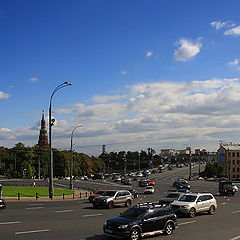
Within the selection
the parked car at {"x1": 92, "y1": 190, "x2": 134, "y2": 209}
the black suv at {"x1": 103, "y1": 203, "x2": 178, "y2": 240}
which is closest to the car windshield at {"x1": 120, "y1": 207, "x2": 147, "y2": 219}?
the black suv at {"x1": 103, "y1": 203, "x2": 178, "y2": 240}

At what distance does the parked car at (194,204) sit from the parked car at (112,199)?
635 cm

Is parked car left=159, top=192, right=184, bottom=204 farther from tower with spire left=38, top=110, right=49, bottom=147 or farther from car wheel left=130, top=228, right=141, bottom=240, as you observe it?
tower with spire left=38, top=110, right=49, bottom=147

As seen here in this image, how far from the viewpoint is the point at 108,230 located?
44.7 feet

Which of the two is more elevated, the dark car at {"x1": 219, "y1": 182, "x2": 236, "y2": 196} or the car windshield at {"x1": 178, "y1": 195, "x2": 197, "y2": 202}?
the car windshield at {"x1": 178, "y1": 195, "x2": 197, "y2": 202}

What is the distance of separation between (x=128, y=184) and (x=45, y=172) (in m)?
45.5

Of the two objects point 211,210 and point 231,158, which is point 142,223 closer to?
point 211,210

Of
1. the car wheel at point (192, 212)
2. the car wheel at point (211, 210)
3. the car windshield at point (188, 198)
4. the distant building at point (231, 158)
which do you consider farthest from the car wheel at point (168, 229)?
the distant building at point (231, 158)

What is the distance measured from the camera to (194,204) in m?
21.5

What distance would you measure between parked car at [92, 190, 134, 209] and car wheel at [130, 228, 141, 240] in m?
12.8

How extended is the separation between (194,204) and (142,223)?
8578 millimetres

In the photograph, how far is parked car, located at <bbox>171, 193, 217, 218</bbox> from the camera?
2105 centimetres

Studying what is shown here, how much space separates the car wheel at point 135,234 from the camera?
13.4 metres

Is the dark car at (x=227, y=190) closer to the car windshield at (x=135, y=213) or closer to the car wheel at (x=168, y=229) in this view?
the car wheel at (x=168, y=229)

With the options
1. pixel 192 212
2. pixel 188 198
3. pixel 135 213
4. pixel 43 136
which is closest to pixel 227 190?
pixel 188 198
